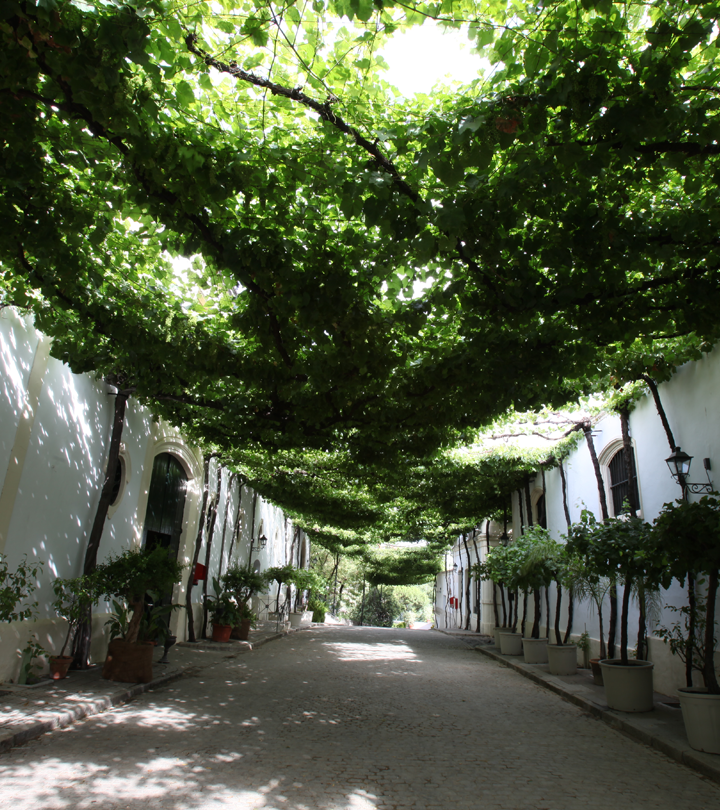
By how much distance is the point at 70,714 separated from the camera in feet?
17.7

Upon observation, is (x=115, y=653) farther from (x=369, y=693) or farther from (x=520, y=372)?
(x=520, y=372)

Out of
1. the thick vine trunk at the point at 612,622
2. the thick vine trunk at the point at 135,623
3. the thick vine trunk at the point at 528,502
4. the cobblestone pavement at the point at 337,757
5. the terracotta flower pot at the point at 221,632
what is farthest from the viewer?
the thick vine trunk at the point at 528,502

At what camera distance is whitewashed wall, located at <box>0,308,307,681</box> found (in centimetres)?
656

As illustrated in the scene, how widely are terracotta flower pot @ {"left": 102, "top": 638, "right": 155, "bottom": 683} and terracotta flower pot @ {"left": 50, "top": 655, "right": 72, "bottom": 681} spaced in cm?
48

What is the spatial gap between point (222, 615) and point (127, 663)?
6.08 m

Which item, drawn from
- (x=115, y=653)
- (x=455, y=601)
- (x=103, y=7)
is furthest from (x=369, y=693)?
(x=455, y=601)

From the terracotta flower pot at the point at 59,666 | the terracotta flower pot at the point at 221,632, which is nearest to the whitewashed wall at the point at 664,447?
the terracotta flower pot at the point at 221,632

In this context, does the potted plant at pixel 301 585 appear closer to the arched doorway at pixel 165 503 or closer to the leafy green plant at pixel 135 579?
the arched doorway at pixel 165 503

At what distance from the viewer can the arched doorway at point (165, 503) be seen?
1088cm

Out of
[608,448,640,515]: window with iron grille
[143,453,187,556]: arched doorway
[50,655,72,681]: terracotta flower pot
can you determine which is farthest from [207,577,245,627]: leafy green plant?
[608,448,640,515]: window with iron grille

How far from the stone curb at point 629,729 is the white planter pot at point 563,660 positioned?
23 centimetres

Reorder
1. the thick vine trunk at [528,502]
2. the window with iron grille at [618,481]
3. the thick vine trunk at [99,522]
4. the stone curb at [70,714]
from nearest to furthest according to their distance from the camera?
the stone curb at [70,714], the thick vine trunk at [99,522], the window with iron grille at [618,481], the thick vine trunk at [528,502]

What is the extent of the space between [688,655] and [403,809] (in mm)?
4602

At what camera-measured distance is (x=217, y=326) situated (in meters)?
6.55
